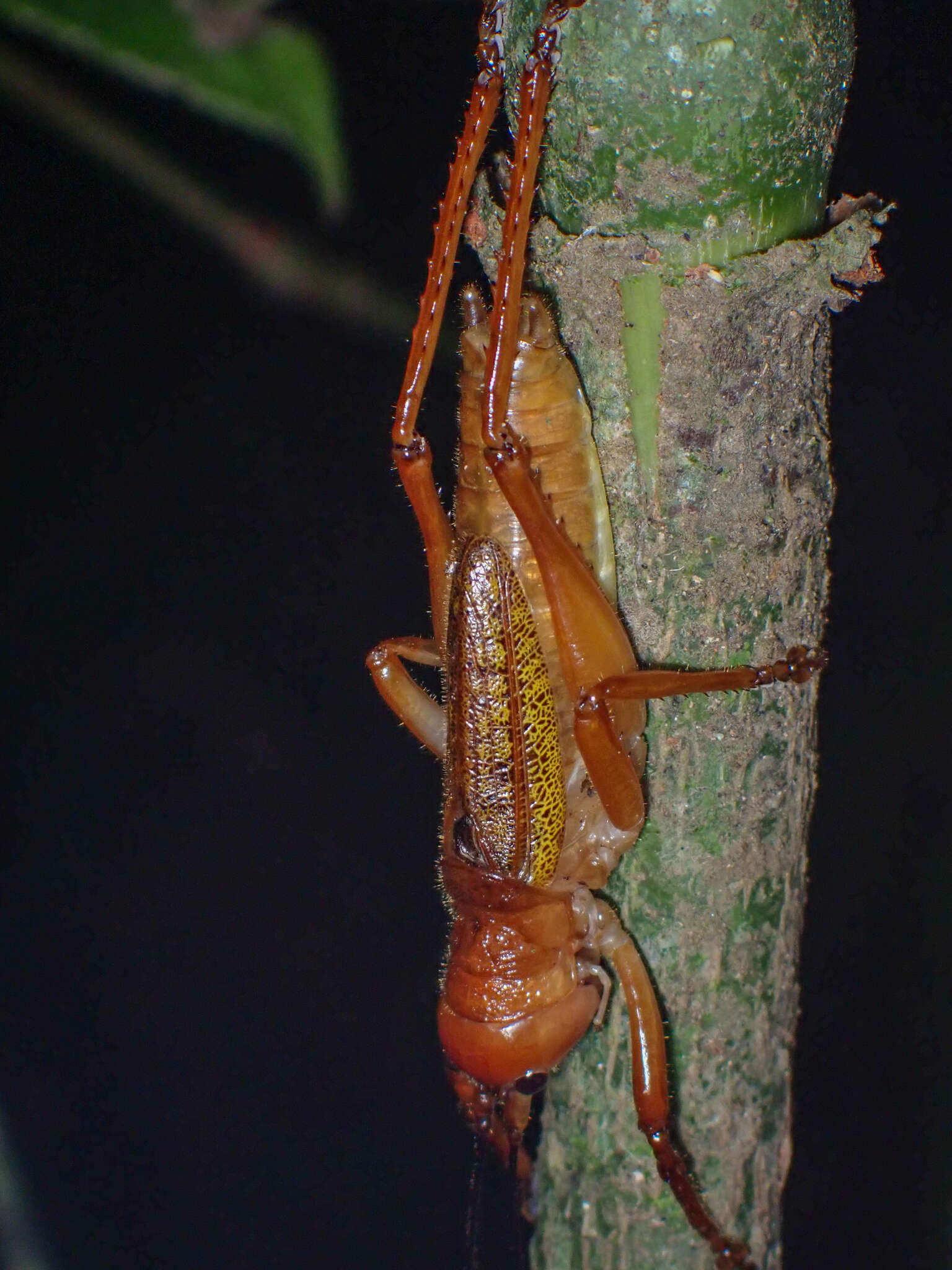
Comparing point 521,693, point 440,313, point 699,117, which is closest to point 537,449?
point 440,313

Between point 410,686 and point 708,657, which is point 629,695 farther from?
point 410,686

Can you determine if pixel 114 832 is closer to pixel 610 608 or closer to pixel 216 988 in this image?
pixel 216 988

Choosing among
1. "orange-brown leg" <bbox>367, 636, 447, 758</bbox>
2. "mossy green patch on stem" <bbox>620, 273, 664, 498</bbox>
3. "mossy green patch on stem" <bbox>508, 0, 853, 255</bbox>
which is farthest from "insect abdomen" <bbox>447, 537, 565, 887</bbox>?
"mossy green patch on stem" <bbox>508, 0, 853, 255</bbox>

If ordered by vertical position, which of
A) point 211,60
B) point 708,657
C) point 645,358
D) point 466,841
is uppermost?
point 211,60

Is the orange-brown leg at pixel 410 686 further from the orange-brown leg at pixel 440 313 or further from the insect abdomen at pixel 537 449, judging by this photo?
the insect abdomen at pixel 537 449

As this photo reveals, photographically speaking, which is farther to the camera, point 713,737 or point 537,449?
point 537,449

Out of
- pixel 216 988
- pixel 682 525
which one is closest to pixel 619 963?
pixel 682 525

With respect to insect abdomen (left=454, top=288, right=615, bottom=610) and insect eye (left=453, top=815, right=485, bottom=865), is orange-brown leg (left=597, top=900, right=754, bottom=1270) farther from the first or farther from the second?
insect abdomen (left=454, top=288, right=615, bottom=610)
